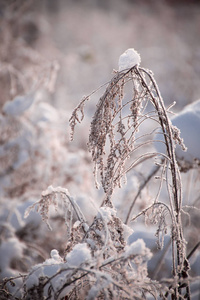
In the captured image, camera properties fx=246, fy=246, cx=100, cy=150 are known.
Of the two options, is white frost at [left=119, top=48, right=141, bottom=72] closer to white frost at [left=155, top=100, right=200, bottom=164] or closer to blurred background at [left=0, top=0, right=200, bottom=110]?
white frost at [left=155, top=100, right=200, bottom=164]

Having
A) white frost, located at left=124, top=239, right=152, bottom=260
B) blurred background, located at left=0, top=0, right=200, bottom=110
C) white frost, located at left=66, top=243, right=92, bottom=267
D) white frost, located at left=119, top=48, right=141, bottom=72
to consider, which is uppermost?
blurred background, located at left=0, top=0, right=200, bottom=110

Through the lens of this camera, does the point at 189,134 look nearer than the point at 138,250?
No

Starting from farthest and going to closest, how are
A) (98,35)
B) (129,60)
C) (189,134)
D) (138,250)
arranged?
1. (98,35)
2. (189,134)
3. (129,60)
4. (138,250)

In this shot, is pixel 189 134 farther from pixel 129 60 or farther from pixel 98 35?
pixel 98 35

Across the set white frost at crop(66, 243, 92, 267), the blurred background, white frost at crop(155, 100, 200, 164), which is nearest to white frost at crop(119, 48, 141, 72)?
white frost at crop(155, 100, 200, 164)

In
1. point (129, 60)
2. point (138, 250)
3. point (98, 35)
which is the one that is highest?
point (98, 35)

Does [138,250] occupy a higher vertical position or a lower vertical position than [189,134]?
lower

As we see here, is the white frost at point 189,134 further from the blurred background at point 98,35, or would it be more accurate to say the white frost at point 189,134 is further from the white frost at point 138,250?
the blurred background at point 98,35

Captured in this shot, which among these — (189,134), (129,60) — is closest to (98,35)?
(189,134)

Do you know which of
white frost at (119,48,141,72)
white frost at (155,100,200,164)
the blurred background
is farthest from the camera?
the blurred background

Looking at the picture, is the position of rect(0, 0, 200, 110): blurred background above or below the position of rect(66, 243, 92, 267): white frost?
above

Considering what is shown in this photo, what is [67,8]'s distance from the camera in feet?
54.2

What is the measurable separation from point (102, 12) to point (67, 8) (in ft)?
7.82

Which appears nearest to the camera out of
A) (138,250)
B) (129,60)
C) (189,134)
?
(138,250)
